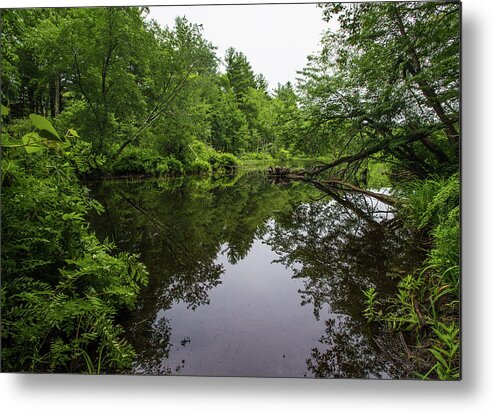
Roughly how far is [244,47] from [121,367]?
2.31 meters

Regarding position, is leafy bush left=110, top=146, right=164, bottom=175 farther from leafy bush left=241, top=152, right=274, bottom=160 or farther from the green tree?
the green tree

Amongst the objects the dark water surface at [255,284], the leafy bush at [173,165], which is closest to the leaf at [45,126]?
the dark water surface at [255,284]

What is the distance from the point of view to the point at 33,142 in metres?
1.45

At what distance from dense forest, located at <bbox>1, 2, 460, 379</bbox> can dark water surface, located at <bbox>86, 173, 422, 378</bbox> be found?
179 millimetres

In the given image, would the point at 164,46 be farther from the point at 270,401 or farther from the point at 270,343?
the point at 270,401

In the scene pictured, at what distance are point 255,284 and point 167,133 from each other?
6.32 ft

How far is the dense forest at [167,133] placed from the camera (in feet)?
5.32

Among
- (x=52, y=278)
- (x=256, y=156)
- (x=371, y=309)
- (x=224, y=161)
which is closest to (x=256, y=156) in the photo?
(x=256, y=156)

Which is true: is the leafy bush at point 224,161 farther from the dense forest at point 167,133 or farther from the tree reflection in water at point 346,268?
the tree reflection in water at point 346,268

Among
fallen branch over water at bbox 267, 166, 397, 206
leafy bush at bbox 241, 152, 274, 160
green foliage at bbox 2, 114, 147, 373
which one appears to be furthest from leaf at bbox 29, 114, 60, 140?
fallen branch over water at bbox 267, 166, 397, 206

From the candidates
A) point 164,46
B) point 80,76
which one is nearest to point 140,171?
point 80,76

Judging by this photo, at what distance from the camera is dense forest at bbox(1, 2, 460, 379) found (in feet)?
5.32

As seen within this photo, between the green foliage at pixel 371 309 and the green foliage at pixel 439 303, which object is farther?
the green foliage at pixel 371 309

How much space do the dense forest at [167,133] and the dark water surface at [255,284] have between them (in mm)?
179
